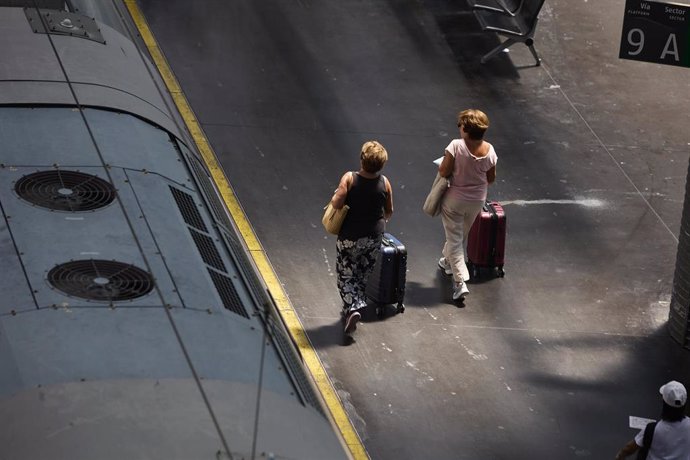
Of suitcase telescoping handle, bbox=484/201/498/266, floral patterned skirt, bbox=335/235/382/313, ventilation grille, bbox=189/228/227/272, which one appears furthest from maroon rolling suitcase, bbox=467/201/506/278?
ventilation grille, bbox=189/228/227/272

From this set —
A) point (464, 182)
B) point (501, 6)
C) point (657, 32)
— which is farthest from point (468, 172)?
point (501, 6)

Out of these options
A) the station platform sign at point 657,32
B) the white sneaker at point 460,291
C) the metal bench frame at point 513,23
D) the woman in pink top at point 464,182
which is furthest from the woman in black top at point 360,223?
the metal bench frame at point 513,23

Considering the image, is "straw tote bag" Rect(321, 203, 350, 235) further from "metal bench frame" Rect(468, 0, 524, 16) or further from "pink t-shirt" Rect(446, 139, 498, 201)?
"metal bench frame" Rect(468, 0, 524, 16)

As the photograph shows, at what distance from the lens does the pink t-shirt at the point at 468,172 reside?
11.3 metres

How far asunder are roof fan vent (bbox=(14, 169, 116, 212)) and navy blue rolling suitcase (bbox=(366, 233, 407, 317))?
414 centimetres

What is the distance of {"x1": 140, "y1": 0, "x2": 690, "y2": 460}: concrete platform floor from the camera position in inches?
410

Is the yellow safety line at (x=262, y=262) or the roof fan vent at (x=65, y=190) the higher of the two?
the roof fan vent at (x=65, y=190)

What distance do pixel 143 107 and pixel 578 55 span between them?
9263 millimetres

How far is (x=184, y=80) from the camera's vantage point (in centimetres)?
1523

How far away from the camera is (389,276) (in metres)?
11.3

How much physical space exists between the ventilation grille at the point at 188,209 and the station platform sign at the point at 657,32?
463cm

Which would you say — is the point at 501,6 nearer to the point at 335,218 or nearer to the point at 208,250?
the point at 335,218

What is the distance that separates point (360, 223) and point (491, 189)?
3.05 metres

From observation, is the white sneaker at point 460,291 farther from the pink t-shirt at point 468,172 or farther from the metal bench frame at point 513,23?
the metal bench frame at point 513,23
